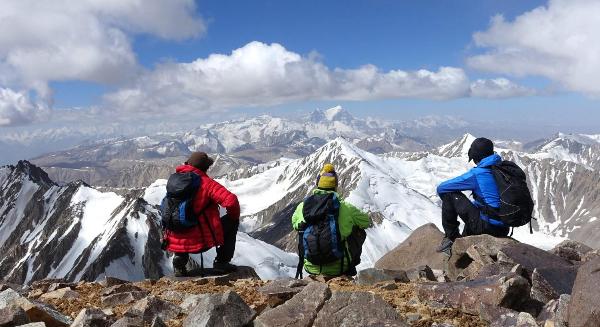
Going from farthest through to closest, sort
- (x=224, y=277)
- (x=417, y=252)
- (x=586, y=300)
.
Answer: (x=417, y=252) → (x=224, y=277) → (x=586, y=300)

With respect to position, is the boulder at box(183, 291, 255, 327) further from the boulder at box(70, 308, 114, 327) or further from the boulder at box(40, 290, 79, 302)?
the boulder at box(40, 290, 79, 302)

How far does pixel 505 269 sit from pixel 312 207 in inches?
208

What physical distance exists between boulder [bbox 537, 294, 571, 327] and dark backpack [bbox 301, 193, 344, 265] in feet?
19.9

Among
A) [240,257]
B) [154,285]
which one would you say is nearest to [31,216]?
[240,257]

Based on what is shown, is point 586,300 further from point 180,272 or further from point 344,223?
point 180,272

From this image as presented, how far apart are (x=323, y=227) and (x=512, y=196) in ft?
18.3

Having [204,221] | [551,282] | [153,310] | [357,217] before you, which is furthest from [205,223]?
[551,282]

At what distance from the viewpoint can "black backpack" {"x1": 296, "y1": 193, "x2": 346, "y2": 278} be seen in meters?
13.2

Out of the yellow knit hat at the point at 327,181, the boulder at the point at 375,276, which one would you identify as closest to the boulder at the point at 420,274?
the boulder at the point at 375,276

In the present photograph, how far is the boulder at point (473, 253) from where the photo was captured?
1284cm

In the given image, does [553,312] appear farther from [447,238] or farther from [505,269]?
[447,238]

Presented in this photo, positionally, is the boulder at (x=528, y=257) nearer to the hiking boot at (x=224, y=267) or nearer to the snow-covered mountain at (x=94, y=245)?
the hiking boot at (x=224, y=267)

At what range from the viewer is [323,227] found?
13.4m

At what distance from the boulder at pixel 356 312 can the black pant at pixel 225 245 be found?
7.67m
